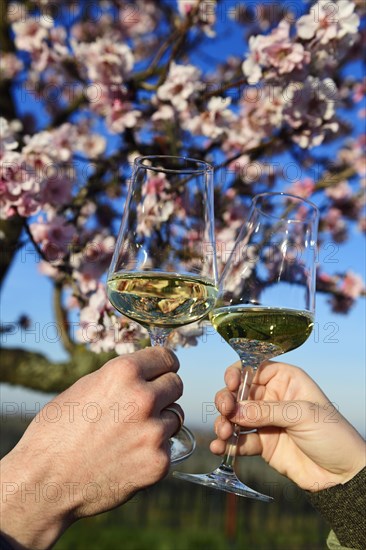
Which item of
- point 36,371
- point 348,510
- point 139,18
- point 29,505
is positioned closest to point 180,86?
point 36,371

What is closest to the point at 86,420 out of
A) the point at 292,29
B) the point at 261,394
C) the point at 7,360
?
the point at 261,394

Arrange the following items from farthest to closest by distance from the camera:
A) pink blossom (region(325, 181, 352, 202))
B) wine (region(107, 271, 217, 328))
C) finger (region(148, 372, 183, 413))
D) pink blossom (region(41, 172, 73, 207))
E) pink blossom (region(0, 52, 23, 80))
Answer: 1. pink blossom (region(325, 181, 352, 202))
2. pink blossom (region(0, 52, 23, 80))
3. pink blossom (region(41, 172, 73, 207))
4. wine (region(107, 271, 217, 328))
5. finger (region(148, 372, 183, 413))

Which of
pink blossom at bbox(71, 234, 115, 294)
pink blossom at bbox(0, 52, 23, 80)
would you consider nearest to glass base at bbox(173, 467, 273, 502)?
pink blossom at bbox(71, 234, 115, 294)

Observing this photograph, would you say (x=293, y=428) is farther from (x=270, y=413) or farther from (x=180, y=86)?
(x=180, y=86)

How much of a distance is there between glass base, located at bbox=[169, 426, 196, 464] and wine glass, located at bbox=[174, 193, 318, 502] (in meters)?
0.05

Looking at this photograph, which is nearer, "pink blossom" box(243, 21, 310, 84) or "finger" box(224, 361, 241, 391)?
"finger" box(224, 361, 241, 391)

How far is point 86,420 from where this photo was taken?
4.58ft

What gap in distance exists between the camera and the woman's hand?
1.83 m

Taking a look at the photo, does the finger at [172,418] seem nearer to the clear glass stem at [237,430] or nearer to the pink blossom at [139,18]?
the clear glass stem at [237,430]

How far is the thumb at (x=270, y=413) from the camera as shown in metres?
1.81

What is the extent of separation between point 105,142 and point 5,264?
4.31 ft

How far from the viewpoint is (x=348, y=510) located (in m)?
1.96

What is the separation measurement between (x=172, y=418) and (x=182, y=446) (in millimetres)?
368

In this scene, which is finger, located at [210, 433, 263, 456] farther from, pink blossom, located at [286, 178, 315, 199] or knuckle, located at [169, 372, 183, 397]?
pink blossom, located at [286, 178, 315, 199]
